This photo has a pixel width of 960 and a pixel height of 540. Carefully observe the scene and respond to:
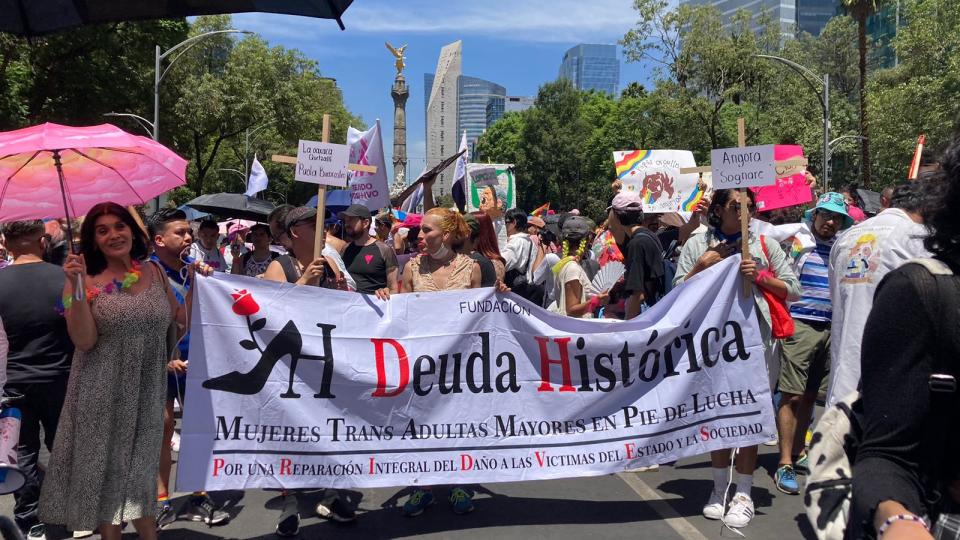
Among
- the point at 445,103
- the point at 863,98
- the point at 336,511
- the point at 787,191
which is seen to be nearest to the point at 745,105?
the point at 863,98

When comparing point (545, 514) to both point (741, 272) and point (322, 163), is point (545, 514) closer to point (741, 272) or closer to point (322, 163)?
point (741, 272)

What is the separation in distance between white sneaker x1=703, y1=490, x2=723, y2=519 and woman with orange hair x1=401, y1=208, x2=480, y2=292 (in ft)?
6.53

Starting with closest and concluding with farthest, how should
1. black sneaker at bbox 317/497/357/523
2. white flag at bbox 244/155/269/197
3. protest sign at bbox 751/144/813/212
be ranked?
black sneaker at bbox 317/497/357/523, protest sign at bbox 751/144/813/212, white flag at bbox 244/155/269/197

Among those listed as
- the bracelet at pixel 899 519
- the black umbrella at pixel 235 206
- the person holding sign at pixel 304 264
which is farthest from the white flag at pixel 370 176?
the bracelet at pixel 899 519

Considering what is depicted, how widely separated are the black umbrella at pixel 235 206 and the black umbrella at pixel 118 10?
606 cm

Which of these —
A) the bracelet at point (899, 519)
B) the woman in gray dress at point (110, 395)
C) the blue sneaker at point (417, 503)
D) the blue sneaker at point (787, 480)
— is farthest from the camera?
the blue sneaker at point (787, 480)

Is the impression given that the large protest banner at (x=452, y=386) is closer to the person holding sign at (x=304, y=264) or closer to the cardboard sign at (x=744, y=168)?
the person holding sign at (x=304, y=264)

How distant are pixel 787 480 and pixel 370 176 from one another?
20.6ft

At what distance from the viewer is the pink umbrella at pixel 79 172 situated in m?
4.04

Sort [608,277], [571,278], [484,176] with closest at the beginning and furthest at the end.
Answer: [571,278], [608,277], [484,176]

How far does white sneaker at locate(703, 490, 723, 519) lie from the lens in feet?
17.1

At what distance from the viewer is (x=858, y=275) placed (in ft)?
14.3

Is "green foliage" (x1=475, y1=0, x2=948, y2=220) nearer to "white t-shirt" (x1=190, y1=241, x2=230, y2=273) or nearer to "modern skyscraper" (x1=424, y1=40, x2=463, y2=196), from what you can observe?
"white t-shirt" (x1=190, y1=241, x2=230, y2=273)

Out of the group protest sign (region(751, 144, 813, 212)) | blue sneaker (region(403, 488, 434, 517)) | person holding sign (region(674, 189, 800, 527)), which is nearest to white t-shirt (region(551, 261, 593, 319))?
person holding sign (region(674, 189, 800, 527))
